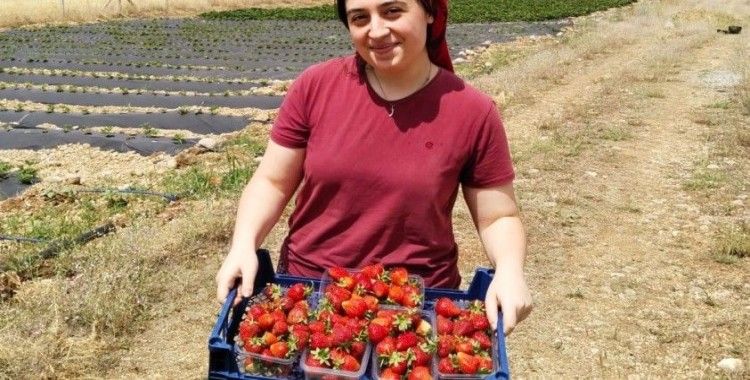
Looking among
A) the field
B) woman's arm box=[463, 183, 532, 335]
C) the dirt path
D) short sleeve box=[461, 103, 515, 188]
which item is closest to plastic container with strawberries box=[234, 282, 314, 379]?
woman's arm box=[463, 183, 532, 335]

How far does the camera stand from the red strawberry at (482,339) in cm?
157

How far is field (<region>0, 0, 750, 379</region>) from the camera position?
349 cm

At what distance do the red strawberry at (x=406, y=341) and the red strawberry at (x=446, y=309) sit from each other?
0.15 meters

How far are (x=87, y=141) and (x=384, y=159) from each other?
6861 mm

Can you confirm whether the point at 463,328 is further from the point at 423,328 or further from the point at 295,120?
the point at 295,120

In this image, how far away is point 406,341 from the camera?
59.5 inches

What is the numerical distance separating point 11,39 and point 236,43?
5213 mm

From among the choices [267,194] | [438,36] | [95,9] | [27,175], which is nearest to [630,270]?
[438,36]

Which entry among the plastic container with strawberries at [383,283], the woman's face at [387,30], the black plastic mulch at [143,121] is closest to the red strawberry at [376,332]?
the plastic container with strawberries at [383,283]

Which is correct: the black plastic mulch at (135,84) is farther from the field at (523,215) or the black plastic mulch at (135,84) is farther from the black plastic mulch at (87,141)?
the black plastic mulch at (87,141)

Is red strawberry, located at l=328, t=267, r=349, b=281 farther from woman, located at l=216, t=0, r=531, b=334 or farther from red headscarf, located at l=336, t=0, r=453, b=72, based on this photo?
red headscarf, located at l=336, t=0, r=453, b=72

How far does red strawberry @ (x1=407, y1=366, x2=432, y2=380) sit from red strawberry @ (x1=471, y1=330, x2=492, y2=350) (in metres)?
0.15

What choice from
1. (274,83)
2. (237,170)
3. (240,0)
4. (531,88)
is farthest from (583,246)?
(240,0)

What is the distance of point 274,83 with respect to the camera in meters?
11.8
